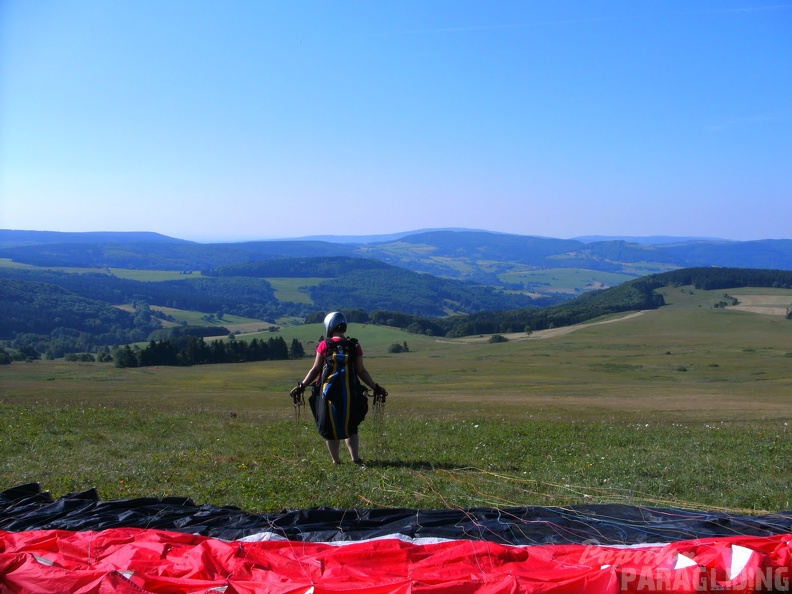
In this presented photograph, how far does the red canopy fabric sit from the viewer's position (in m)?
4.48

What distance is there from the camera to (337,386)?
917cm

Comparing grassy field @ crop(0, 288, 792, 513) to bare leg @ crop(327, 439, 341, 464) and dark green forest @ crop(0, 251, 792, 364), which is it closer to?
bare leg @ crop(327, 439, 341, 464)

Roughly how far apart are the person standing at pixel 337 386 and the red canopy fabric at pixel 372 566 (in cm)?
352

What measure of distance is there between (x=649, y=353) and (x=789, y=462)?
69007 millimetres

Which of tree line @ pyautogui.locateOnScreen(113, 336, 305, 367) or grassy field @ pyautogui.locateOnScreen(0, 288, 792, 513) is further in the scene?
tree line @ pyautogui.locateOnScreen(113, 336, 305, 367)

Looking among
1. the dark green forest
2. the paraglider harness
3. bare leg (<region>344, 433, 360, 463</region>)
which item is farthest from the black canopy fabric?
the dark green forest

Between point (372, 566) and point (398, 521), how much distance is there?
1.14 meters

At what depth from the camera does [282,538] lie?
5.78 m

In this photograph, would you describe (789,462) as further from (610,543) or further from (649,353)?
(649,353)

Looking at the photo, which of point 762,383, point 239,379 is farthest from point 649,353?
point 239,379

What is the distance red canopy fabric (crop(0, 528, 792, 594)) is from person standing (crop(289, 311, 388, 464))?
352 centimetres

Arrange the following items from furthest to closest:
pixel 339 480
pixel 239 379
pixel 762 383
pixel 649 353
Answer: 1. pixel 649 353
2. pixel 239 379
3. pixel 762 383
4. pixel 339 480

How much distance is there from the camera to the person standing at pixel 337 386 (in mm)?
9156

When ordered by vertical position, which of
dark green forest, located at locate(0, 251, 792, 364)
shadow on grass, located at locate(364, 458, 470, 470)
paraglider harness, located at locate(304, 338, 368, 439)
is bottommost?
dark green forest, located at locate(0, 251, 792, 364)
